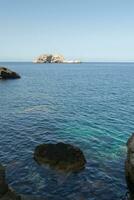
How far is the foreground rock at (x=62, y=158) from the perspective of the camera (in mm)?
33031

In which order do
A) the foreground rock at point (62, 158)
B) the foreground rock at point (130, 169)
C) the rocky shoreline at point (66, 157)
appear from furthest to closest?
the foreground rock at point (62, 158), the rocky shoreline at point (66, 157), the foreground rock at point (130, 169)

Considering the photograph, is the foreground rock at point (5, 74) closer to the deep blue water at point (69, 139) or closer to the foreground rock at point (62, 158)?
the deep blue water at point (69, 139)

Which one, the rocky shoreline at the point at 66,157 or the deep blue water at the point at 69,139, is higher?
the rocky shoreline at the point at 66,157

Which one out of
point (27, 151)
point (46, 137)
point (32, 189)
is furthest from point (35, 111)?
point (32, 189)

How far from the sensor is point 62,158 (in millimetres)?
33406

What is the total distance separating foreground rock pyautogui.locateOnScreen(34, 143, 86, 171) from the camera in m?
33.0

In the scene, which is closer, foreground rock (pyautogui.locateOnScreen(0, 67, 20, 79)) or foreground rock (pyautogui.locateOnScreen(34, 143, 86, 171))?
foreground rock (pyautogui.locateOnScreen(34, 143, 86, 171))

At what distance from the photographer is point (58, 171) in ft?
105

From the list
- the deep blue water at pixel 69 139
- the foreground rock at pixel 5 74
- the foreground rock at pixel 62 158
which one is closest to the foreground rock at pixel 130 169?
the deep blue water at pixel 69 139

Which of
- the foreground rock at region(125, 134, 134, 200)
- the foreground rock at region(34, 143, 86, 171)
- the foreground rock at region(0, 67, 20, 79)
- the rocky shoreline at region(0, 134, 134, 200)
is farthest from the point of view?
the foreground rock at region(0, 67, 20, 79)

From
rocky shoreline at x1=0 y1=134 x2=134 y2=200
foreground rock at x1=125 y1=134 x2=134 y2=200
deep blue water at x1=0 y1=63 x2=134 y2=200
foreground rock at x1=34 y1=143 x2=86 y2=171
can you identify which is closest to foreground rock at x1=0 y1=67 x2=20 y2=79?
deep blue water at x1=0 y1=63 x2=134 y2=200

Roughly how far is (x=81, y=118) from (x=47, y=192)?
3055 cm

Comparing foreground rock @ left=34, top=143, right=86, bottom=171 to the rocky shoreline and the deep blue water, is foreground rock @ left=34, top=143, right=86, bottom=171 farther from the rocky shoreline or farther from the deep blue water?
the deep blue water

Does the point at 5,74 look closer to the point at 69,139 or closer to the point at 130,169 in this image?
the point at 69,139
